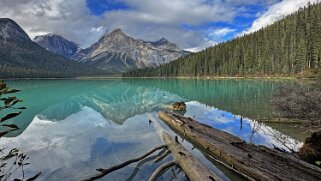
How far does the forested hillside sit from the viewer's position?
10625 cm

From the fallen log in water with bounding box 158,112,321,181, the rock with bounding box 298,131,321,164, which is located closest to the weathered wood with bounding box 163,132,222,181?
the fallen log in water with bounding box 158,112,321,181

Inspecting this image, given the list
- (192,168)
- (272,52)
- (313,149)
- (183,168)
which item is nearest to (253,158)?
(313,149)

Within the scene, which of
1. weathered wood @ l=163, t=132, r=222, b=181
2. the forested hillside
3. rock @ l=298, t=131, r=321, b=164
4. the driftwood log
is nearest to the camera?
weathered wood @ l=163, t=132, r=222, b=181

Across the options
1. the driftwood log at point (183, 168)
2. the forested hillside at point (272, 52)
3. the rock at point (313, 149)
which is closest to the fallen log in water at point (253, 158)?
the rock at point (313, 149)

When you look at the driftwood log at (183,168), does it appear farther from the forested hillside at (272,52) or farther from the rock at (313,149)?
the forested hillside at (272,52)

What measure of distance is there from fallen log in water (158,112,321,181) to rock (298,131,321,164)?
85 centimetres

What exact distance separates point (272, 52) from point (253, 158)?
129 meters

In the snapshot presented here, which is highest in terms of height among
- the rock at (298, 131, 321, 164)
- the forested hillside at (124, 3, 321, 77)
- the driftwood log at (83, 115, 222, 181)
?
the forested hillside at (124, 3, 321, 77)

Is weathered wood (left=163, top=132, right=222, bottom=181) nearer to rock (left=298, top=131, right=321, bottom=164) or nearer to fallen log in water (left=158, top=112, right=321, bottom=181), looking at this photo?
fallen log in water (left=158, top=112, right=321, bottom=181)

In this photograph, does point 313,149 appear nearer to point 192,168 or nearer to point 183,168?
point 192,168

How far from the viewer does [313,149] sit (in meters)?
11.6

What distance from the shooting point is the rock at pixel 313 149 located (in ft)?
37.5

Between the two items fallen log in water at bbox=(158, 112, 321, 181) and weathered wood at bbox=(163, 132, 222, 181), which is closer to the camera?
weathered wood at bbox=(163, 132, 222, 181)

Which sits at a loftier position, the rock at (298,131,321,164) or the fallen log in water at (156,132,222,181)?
the rock at (298,131,321,164)
